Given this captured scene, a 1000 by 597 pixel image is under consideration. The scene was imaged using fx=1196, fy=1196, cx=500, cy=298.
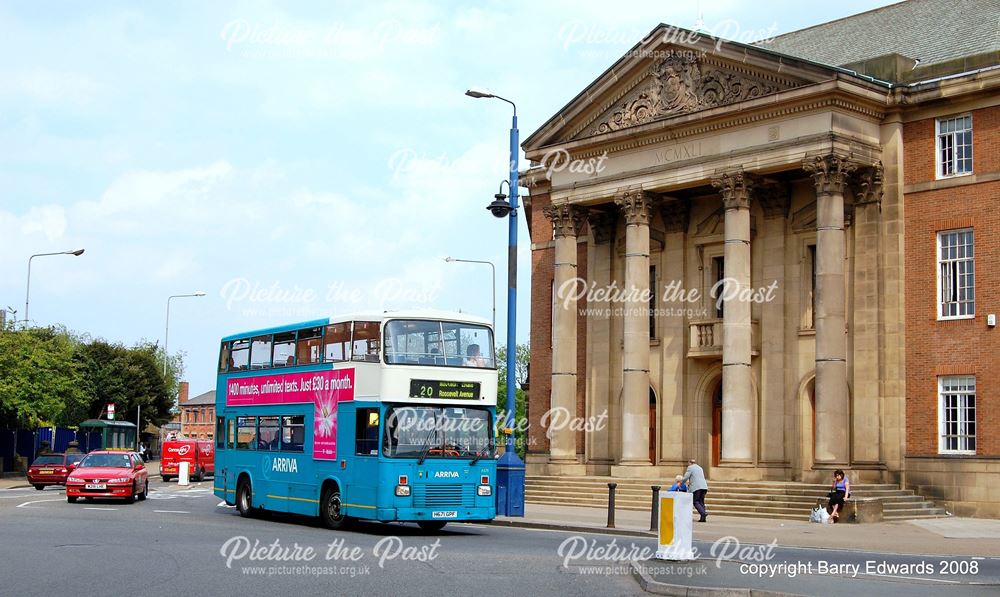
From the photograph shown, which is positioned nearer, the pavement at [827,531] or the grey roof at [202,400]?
the pavement at [827,531]

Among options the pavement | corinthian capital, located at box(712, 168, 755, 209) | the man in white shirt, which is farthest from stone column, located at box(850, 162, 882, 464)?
the man in white shirt

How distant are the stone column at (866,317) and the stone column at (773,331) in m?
2.57

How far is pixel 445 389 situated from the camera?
889 inches

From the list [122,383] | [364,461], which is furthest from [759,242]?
[122,383]

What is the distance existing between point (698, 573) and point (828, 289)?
18.4 meters

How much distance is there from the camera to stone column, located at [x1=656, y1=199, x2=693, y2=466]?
39.2 m

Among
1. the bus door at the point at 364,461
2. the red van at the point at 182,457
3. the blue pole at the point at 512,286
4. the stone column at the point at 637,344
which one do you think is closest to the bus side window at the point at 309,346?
the bus door at the point at 364,461

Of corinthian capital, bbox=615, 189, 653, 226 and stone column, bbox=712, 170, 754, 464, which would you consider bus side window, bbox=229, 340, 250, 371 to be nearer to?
stone column, bbox=712, 170, 754, 464

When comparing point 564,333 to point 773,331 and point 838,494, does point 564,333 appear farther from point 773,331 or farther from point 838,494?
point 838,494

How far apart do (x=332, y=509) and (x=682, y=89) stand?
19.2m

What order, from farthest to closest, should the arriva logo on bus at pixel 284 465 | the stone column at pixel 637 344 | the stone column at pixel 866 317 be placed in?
the stone column at pixel 637 344 < the stone column at pixel 866 317 < the arriva logo on bus at pixel 284 465

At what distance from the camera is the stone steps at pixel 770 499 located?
101ft

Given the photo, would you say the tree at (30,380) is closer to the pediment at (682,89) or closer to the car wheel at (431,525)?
the pediment at (682,89)

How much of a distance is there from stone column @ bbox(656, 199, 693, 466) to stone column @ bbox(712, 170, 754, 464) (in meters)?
3.82
